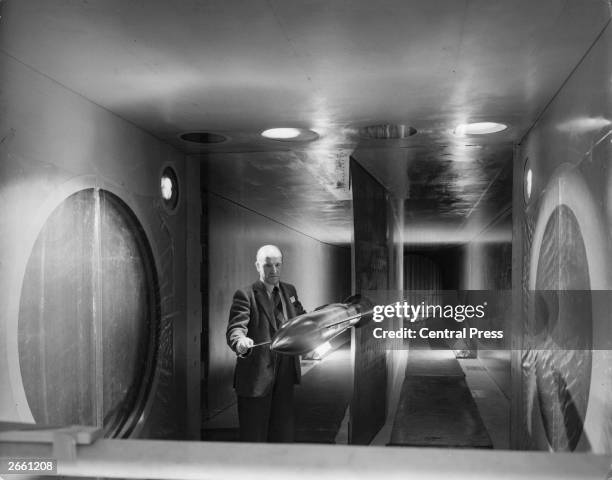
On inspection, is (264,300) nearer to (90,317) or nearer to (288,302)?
(288,302)

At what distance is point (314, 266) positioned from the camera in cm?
242

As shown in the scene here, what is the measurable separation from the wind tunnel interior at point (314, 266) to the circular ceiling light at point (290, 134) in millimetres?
81

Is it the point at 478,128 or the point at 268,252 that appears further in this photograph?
the point at 268,252

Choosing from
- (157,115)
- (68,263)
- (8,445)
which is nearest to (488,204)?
(157,115)

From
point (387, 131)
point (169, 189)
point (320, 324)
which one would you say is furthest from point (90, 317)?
point (387, 131)

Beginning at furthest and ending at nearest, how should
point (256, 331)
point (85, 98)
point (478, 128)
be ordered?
point (256, 331) < point (478, 128) < point (85, 98)

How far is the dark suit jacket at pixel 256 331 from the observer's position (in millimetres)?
2428

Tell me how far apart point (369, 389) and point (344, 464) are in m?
1.71

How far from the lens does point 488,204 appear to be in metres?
2.48

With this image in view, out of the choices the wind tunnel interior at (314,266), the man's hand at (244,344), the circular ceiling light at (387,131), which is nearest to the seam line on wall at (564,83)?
the wind tunnel interior at (314,266)

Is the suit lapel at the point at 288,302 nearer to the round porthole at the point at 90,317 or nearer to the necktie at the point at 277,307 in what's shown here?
the necktie at the point at 277,307

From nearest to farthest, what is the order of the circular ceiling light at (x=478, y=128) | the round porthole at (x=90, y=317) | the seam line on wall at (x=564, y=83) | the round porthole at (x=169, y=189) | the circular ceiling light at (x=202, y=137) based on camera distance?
1. the seam line on wall at (x=564, y=83)
2. the round porthole at (x=90, y=317)
3. the circular ceiling light at (x=478, y=128)
4. the circular ceiling light at (x=202, y=137)
5. the round porthole at (x=169, y=189)

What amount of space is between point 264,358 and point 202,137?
0.96m

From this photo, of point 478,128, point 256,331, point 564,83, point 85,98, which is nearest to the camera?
point 564,83
